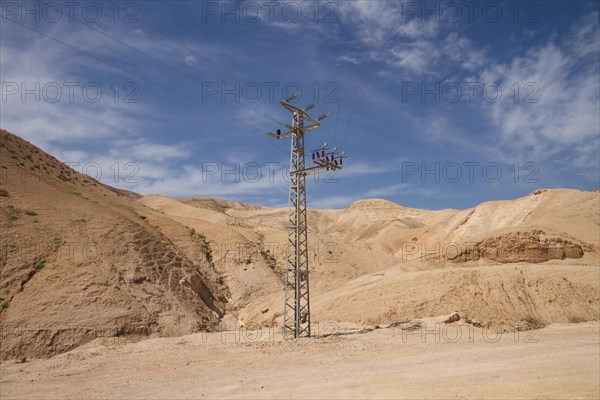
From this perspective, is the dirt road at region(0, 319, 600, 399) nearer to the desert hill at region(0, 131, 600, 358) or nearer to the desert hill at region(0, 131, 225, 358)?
the desert hill at region(0, 131, 225, 358)

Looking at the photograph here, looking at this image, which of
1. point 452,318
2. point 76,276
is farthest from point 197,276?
point 452,318

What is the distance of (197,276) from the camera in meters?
28.5

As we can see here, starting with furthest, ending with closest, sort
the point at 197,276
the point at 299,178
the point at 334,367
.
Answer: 1. the point at 197,276
2. the point at 299,178
3. the point at 334,367

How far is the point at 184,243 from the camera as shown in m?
35.1

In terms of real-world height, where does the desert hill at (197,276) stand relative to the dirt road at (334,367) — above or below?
above

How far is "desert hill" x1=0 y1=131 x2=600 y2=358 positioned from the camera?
18.9 metres

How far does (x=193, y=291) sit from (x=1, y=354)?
38.4 ft

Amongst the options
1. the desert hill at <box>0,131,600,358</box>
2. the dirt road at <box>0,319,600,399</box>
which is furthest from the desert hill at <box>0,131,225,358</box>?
the dirt road at <box>0,319,600,399</box>

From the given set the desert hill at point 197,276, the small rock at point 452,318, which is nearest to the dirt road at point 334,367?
the small rock at point 452,318

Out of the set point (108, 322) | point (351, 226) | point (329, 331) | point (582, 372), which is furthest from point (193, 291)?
point (351, 226)

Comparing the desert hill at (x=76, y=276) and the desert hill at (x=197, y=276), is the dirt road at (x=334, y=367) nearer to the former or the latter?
the desert hill at (x=76, y=276)

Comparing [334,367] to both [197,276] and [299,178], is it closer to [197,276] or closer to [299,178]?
[299,178]

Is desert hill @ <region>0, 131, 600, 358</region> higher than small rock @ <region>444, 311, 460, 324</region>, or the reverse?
desert hill @ <region>0, 131, 600, 358</region>

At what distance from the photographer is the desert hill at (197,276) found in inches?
744
